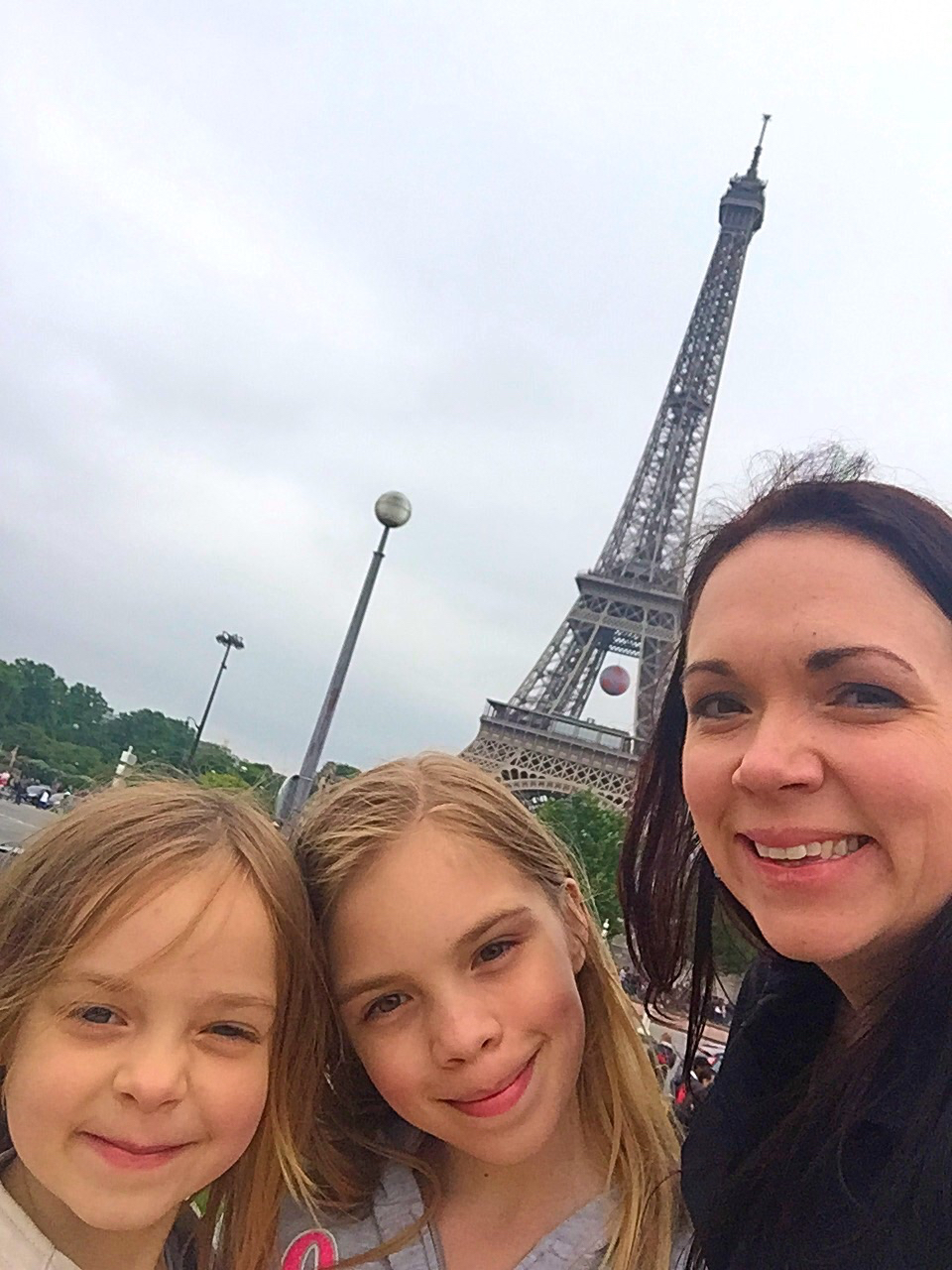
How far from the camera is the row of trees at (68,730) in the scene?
53.5 metres

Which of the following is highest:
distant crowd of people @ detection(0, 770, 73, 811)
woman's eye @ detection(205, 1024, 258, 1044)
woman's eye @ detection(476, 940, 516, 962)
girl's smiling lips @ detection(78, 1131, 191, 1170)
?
woman's eye @ detection(476, 940, 516, 962)

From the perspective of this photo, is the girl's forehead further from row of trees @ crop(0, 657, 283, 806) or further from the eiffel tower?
row of trees @ crop(0, 657, 283, 806)

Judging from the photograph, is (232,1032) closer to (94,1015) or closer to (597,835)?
(94,1015)

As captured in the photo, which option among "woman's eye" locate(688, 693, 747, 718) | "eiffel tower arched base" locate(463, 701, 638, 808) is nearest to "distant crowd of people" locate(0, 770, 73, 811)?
"eiffel tower arched base" locate(463, 701, 638, 808)

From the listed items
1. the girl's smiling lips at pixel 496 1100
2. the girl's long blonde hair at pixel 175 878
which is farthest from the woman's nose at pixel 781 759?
the girl's long blonde hair at pixel 175 878

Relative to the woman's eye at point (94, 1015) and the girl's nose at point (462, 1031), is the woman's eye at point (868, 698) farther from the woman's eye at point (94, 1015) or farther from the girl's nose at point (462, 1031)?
the woman's eye at point (94, 1015)

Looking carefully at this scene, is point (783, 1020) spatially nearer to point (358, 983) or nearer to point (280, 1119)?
point (358, 983)

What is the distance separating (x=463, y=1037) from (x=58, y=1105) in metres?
0.82

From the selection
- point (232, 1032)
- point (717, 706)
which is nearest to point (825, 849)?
point (717, 706)

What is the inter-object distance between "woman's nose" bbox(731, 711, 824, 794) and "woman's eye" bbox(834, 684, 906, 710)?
84mm

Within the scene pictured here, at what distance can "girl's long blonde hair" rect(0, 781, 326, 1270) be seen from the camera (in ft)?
6.92

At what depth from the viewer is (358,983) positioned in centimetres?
232

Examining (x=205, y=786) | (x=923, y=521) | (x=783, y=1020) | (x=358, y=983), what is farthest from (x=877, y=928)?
(x=205, y=786)

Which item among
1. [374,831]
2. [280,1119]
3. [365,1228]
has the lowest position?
[365,1228]
